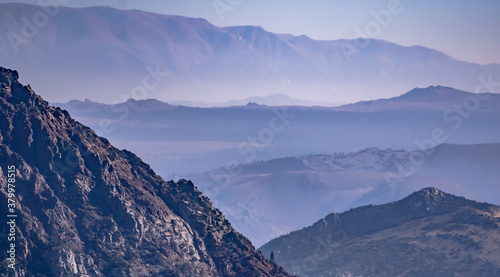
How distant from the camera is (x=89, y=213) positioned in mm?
132750

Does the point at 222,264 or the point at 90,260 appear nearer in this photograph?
the point at 90,260

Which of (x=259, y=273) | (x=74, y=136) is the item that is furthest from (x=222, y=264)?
(x=74, y=136)

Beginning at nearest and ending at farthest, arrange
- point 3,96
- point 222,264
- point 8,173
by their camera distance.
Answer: point 8,173 < point 3,96 < point 222,264

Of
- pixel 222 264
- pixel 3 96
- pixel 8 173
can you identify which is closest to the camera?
pixel 8 173

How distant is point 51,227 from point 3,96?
1971 cm

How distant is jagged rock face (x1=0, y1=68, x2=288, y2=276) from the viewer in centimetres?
12531

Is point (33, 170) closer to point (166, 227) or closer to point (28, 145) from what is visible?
point (28, 145)

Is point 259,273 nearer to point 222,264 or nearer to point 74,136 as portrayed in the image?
point 222,264

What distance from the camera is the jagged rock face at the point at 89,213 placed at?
411ft

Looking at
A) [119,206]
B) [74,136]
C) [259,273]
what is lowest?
[259,273]

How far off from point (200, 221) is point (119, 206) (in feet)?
50.6

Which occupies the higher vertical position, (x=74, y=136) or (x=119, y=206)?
(x=74, y=136)

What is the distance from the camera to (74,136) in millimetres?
138250

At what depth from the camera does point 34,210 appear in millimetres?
127000
